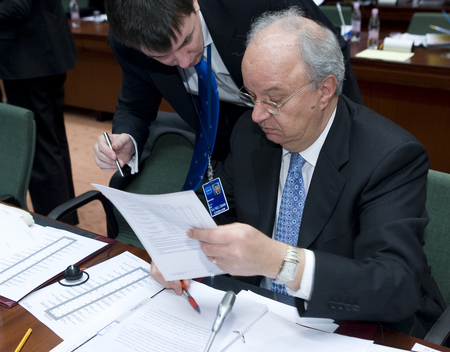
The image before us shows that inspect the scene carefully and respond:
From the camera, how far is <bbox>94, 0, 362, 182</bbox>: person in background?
1473 mm

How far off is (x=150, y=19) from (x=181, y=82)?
0.53m

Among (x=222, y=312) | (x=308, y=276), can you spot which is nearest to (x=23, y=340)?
(x=222, y=312)

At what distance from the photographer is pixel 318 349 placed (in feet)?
3.61

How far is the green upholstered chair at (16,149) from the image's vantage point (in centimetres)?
217

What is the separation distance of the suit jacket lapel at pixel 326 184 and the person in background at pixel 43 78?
212 cm

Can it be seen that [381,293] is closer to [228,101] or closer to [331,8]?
[228,101]

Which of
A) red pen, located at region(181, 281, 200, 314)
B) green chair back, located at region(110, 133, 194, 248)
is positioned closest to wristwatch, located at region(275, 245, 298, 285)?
red pen, located at region(181, 281, 200, 314)

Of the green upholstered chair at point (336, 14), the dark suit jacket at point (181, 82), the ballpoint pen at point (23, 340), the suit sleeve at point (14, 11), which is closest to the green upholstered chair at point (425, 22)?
the green upholstered chair at point (336, 14)

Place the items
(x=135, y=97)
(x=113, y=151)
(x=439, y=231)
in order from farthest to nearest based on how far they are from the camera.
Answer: (x=135, y=97) < (x=113, y=151) < (x=439, y=231)

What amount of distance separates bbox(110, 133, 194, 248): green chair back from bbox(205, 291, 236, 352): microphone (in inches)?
36.8

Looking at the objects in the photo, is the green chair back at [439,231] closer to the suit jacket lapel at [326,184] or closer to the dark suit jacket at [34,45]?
the suit jacket lapel at [326,184]

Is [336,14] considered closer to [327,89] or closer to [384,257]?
[327,89]

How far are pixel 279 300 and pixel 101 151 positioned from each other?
0.85 meters

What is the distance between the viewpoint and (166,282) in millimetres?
1332
